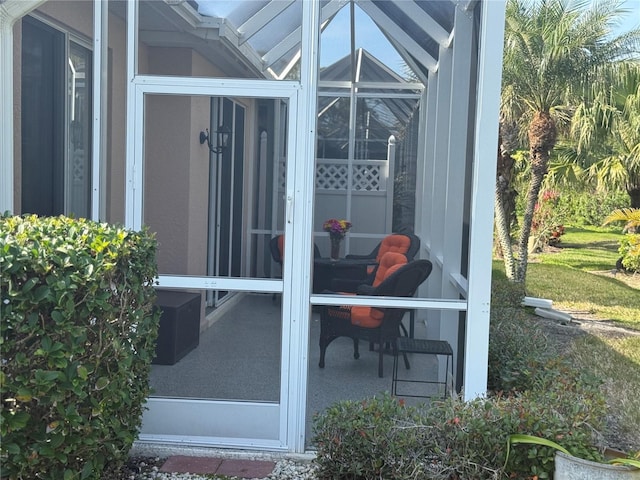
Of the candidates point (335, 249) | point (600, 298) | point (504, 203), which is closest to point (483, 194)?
point (335, 249)

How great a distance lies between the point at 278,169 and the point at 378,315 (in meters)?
1.04

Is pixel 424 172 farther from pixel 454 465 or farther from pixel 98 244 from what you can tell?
pixel 98 244

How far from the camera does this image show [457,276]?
4.42 metres

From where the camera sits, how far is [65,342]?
307 centimetres

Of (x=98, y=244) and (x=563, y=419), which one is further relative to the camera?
(x=563, y=419)

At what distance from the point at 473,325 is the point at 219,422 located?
63.5 inches

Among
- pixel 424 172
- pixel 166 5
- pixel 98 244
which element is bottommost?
pixel 98 244

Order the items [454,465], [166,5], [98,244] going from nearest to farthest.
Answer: [98,244] < [454,465] < [166,5]

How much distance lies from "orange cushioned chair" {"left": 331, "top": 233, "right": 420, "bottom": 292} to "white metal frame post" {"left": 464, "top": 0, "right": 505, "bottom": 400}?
38cm

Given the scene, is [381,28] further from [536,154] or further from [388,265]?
[536,154]

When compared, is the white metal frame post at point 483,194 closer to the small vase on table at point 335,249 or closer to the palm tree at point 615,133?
the small vase on table at point 335,249

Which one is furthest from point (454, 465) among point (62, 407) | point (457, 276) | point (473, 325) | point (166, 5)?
point (166, 5)

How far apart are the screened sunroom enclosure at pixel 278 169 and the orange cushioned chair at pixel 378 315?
0.06 m

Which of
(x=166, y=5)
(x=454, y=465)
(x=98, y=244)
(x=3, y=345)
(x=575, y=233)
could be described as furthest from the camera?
(x=575, y=233)
